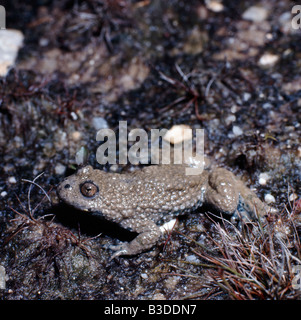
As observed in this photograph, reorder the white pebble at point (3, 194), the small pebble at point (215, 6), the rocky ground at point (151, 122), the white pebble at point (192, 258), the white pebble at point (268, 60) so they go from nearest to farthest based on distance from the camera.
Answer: the rocky ground at point (151, 122) → the white pebble at point (192, 258) → the white pebble at point (3, 194) → the white pebble at point (268, 60) → the small pebble at point (215, 6)

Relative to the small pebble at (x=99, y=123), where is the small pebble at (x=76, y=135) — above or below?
below

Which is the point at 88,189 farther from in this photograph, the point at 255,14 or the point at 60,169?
the point at 255,14

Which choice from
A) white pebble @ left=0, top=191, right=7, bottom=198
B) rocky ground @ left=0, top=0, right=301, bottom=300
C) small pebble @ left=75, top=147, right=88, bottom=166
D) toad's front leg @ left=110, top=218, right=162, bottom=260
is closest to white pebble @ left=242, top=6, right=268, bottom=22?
rocky ground @ left=0, top=0, right=301, bottom=300

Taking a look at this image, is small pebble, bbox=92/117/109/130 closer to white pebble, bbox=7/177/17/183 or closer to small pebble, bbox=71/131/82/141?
small pebble, bbox=71/131/82/141

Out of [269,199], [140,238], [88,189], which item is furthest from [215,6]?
[140,238]

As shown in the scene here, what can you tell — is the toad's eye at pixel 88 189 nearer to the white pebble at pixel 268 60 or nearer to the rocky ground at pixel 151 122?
the rocky ground at pixel 151 122

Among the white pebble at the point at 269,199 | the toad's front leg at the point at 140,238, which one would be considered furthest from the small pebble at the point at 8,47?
the white pebble at the point at 269,199
